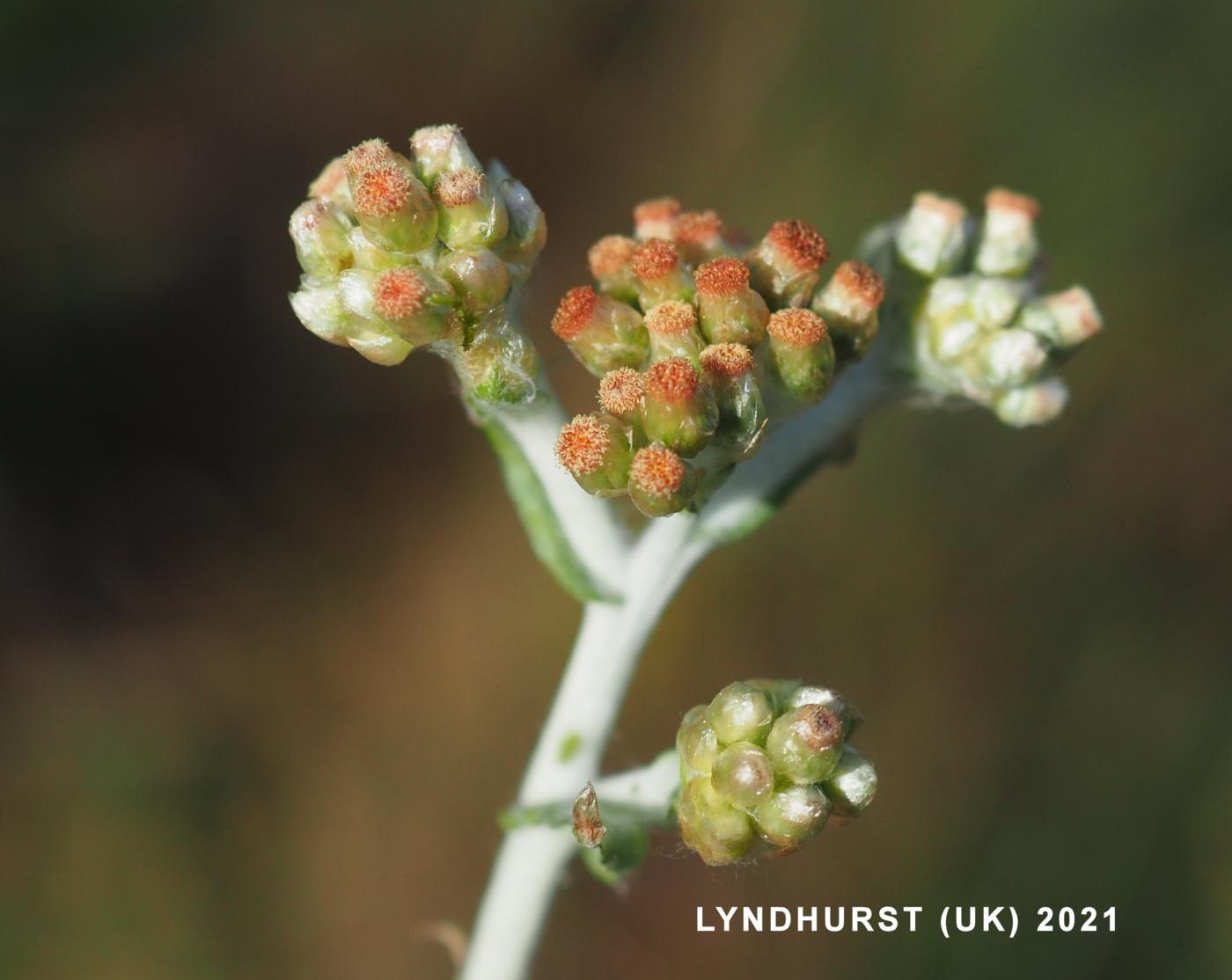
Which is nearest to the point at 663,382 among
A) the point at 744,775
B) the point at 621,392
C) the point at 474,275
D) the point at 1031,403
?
the point at 621,392

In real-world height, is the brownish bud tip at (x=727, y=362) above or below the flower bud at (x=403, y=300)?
above

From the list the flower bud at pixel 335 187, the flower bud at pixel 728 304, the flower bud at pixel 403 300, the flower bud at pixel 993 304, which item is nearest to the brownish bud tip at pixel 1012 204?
the flower bud at pixel 993 304

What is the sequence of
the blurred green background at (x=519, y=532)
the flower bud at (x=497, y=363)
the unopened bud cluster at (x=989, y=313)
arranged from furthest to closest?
1. the blurred green background at (x=519, y=532)
2. the unopened bud cluster at (x=989, y=313)
3. the flower bud at (x=497, y=363)

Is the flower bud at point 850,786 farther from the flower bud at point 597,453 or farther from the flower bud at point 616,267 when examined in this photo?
the flower bud at point 616,267

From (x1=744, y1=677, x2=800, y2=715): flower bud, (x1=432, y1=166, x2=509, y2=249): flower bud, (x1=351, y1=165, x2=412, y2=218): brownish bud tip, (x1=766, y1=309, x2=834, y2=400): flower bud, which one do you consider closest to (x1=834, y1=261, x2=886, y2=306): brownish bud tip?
(x1=766, y1=309, x2=834, y2=400): flower bud

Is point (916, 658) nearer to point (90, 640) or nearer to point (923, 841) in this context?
point (923, 841)

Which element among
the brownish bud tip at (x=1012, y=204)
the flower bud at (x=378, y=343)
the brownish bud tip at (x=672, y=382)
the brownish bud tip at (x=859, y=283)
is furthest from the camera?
the brownish bud tip at (x=1012, y=204)

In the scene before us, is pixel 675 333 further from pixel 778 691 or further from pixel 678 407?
pixel 778 691
